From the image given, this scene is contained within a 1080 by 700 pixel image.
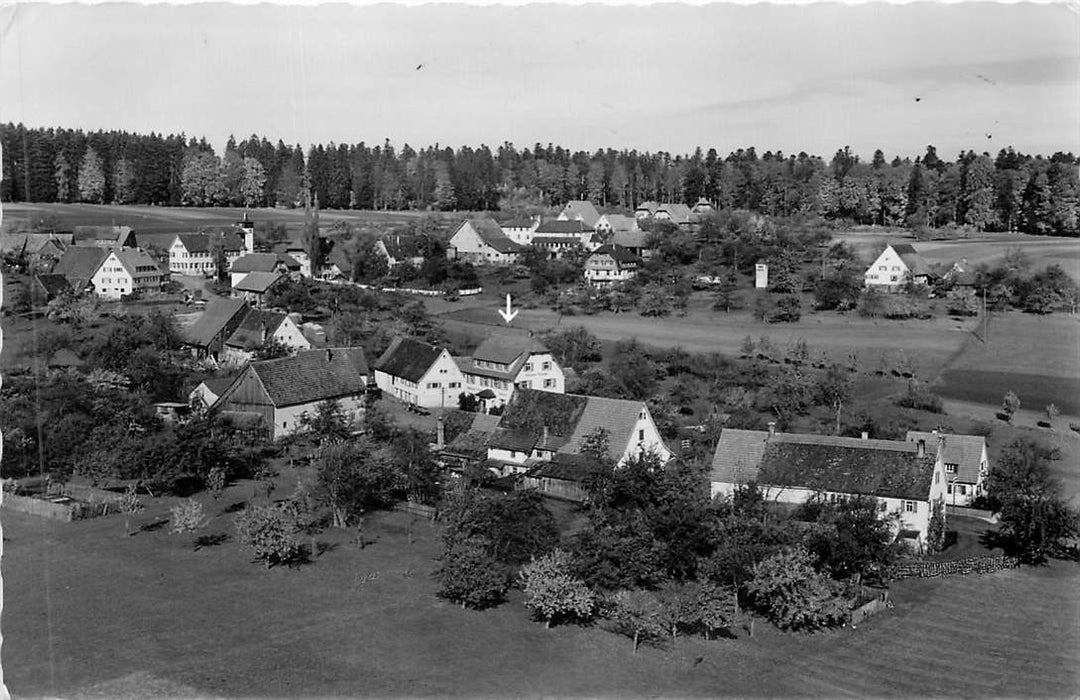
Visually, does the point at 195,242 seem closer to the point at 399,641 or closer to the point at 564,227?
the point at 564,227

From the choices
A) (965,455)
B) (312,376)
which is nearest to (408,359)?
(312,376)

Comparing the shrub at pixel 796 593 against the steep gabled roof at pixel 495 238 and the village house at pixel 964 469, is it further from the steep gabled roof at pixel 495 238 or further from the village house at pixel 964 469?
the steep gabled roof at pixel 495 238

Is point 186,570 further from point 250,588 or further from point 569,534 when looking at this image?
point 569,534

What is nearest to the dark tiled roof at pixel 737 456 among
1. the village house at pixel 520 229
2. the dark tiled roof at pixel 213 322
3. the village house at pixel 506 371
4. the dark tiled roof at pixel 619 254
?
the village house at pixel 506 371

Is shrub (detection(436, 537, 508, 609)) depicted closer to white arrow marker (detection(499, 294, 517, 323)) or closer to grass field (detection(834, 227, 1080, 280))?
white arrow marker (detection(499, 294, 517, 323))

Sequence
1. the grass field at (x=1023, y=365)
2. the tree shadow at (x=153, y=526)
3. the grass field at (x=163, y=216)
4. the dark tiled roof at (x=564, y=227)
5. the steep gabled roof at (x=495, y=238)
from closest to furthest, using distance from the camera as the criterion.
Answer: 1. the tree shadow at (x=153, y=526)
2. the grass field at (x=1023, y=365)
3. the grass field at (x=163, y=216)
4. the steep gabled roof at (x=495, y=238)
5. the dark tiled roof at (x=564, y=227)
